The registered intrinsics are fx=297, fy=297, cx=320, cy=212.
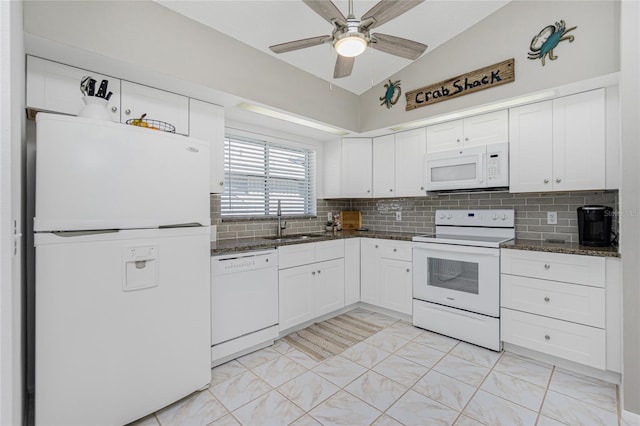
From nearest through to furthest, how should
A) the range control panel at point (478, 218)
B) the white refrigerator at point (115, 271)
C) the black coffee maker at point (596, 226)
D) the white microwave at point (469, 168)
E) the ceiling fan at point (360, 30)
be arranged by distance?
1. the white refrigerator at point (115, 271)
2. the ceiling fan at point (360, 30)
3. the black coffee maker at point (596, 226)
4. the white microwave at point (469, 168)
5. the range control panel at point (478, 218)

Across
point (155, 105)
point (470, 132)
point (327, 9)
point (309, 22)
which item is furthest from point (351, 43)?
point (470, 132)

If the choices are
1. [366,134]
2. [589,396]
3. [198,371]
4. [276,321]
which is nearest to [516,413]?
[589,396]

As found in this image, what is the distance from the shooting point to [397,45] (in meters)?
1.95

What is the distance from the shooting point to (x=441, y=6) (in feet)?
8.14

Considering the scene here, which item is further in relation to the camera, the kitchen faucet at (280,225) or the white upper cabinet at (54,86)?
the kitchen faucet at (280,225)

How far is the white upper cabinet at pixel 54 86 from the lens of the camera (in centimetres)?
176

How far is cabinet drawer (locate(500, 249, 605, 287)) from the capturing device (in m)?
2.14

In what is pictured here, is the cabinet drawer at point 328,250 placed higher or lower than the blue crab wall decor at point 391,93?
lower

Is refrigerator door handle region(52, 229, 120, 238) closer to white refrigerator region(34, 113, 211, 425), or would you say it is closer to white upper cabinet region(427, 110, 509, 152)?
white refrigerator region(34, 113, 211, 425)

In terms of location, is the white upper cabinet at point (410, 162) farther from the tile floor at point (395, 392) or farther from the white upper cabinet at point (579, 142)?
the tile floor at point (395, 392)

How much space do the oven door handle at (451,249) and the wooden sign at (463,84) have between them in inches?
56.9

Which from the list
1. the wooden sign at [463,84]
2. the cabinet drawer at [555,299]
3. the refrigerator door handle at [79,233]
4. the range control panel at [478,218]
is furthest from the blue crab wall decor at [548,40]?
the refrigerator door handle at [79,233]

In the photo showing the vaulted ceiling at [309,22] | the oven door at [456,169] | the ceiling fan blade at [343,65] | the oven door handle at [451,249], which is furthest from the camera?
the oven door at [456,169]

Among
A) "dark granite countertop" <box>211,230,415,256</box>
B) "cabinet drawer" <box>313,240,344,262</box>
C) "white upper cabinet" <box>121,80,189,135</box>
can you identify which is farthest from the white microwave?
"white upper cabinet" <box>121,80,189,135</box>
